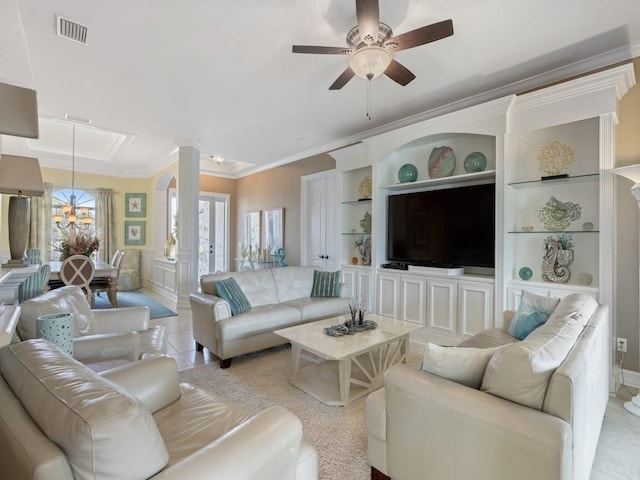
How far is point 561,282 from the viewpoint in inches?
121

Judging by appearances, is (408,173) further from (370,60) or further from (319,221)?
A: (370,60)

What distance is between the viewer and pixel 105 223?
7.59 metres

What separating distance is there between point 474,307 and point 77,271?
5.23 m

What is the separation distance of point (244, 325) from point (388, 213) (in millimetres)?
2453

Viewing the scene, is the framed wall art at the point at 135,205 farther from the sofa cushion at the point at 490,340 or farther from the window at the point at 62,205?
the sofa cushion at the point at 490,340

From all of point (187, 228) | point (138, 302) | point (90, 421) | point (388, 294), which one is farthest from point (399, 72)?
point (138, 302)

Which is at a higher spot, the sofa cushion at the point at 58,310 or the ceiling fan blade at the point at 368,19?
the ceiling fan blade at the point at 368,19

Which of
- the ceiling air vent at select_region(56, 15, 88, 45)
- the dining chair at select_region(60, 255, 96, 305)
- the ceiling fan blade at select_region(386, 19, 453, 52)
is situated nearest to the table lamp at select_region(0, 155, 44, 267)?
the ceiling air vent at select_region(56, 15, 88, 45)

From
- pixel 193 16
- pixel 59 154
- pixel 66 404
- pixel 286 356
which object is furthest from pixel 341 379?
pixel 59 154

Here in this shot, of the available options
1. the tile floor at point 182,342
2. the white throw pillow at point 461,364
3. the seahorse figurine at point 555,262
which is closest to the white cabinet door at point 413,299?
the seahorse figurine at point 555,262

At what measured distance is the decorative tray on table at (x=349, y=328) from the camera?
2.74m

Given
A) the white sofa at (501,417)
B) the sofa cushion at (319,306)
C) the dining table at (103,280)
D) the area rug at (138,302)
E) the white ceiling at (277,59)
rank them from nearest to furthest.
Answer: the white sofa at (501,417), the white ceiling at (277,59), the sofa cushion at (319,306), the dining table at (103,280), the area rug at (138,302)

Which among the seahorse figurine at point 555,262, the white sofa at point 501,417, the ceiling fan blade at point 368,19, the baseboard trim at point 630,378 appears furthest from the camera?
the seahorse figurine at point 555,262

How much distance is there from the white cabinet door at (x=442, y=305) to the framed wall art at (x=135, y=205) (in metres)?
7.27
